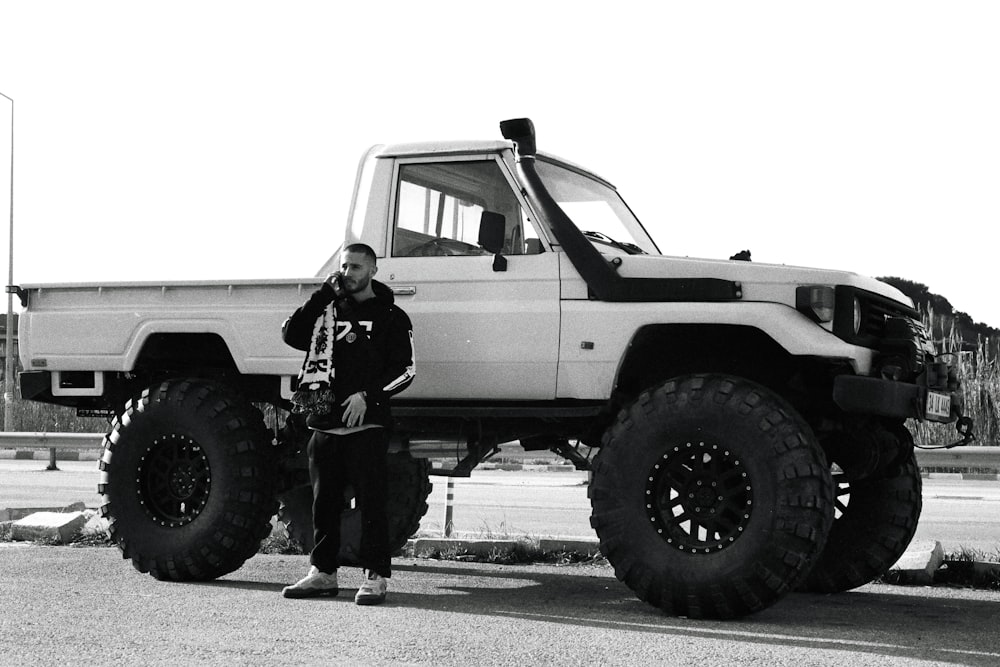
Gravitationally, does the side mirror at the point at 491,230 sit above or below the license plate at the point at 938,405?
above

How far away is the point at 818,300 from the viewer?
6.10 metres

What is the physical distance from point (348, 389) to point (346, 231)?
1.20m

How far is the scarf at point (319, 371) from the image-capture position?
6438 mm

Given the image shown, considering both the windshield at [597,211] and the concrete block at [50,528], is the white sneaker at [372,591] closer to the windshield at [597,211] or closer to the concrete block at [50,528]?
the windshield at [597,211]

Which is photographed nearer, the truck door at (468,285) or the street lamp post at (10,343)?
the truck door at (468,285)

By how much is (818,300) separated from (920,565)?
215 centimetres

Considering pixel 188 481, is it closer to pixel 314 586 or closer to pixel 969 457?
pixel 314 586

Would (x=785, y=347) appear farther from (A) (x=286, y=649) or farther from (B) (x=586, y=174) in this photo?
(A) (x=286, y=649)

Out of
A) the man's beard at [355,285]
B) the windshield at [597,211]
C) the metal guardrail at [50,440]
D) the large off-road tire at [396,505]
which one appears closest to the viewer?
the man's beard at [355,285]

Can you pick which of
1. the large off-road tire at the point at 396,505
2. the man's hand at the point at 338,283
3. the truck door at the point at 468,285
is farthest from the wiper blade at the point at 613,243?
the large off-road tire at the point at 396,505

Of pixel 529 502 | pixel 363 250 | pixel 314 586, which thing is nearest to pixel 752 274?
pixel 363 250

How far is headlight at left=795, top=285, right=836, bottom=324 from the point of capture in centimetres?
610

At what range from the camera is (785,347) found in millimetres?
6031

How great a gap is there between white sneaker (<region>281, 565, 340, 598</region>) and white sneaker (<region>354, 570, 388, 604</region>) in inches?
9.1
